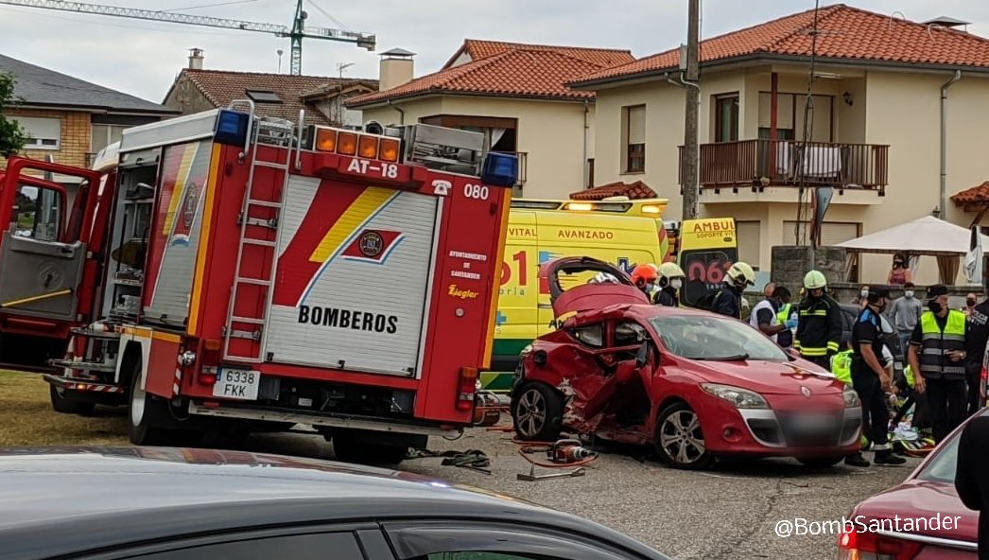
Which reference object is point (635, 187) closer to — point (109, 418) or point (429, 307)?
point (109, 418)

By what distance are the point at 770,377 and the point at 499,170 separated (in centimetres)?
324

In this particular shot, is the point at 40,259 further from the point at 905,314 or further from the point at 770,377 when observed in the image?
the point at 905,314

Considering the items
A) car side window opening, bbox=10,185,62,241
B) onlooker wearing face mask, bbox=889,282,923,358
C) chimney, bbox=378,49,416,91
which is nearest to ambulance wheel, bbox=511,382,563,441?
car side window opening, bbox=10,185,62,241

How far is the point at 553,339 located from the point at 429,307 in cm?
331

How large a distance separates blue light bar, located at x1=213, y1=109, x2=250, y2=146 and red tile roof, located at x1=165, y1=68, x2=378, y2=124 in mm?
49536

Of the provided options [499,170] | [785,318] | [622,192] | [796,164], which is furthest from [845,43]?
[499,170]

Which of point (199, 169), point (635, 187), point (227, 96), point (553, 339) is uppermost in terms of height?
point (227, 96)

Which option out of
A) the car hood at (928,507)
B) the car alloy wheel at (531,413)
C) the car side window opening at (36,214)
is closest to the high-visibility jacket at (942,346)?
the car alloy wheel at (531,413)

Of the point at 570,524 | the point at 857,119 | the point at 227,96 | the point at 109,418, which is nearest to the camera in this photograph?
the point at 570,524

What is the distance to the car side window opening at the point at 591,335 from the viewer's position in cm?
1470

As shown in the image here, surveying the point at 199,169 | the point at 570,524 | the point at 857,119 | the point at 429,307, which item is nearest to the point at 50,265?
the point at 199,169

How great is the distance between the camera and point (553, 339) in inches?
600

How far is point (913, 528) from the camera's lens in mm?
5605

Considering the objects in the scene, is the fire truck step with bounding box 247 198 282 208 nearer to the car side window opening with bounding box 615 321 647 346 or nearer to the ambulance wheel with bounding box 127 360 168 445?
the ambulance wheel with bounding box 127 360 168 445
